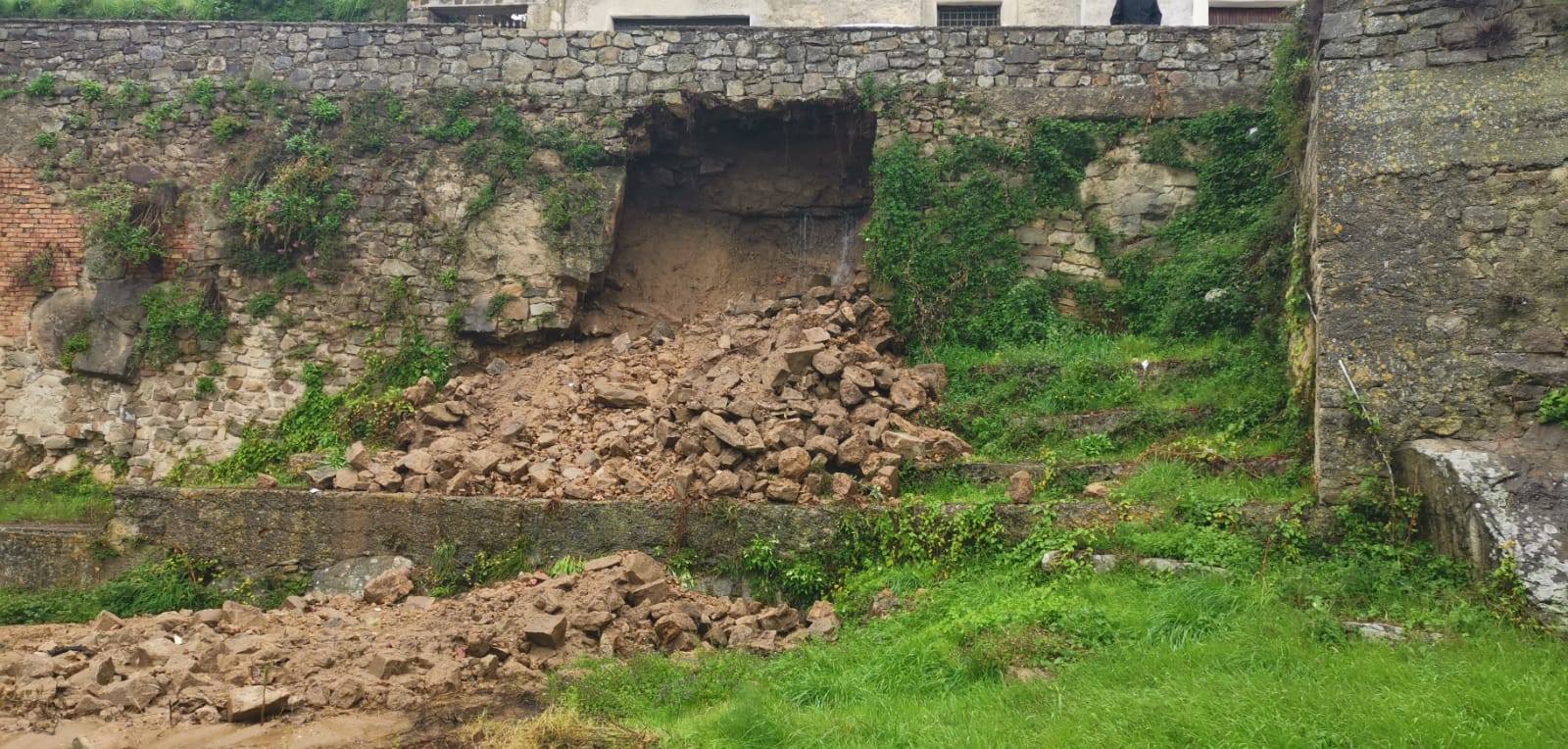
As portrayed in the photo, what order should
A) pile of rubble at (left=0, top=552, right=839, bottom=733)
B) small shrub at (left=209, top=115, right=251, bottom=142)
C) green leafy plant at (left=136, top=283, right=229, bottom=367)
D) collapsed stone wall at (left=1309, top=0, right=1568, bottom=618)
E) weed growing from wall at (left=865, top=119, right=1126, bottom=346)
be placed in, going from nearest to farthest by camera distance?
pile of rubble at (left=0, top=552, right=839, bottom=733), collapsed stone wall at (left=1309, top=0, right=1568, bottom=618), weed growing from wall at (left=865, top=119, right=1126, bottom=346), green leafy plant at (left=136, top=283, right=229, bottom=367), small shrub at (left=209, top=115, right=251, bottom=142)

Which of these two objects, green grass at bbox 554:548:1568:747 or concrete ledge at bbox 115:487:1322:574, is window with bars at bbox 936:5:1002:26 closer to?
concrete ledge at bbox 115:487:1322:574

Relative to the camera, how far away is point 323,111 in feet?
39.3

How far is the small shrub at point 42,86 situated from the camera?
12.1m

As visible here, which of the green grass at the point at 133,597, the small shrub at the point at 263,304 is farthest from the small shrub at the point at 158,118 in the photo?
the green grass at the point at 133,597

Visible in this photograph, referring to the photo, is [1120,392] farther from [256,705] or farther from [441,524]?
[256,705]

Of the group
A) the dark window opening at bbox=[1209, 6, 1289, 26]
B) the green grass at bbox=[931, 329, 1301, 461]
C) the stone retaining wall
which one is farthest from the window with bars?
the green grass at bbox=[931, 329, 1301, 461]

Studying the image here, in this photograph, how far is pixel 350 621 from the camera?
7.79m

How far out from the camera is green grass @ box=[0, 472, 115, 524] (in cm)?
1085

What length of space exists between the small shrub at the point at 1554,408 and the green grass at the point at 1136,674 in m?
1.08

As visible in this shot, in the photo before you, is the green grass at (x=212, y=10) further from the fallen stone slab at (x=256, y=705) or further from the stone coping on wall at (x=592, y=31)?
the fallen stone slab at (x=256, y=705)

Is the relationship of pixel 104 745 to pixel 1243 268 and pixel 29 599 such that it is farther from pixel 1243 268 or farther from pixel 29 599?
pixel 1243 268

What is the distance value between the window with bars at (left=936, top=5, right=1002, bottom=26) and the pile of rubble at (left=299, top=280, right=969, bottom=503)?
22.5 feet

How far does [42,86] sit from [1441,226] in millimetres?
12343

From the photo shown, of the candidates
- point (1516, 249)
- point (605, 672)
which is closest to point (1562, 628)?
point (1516, 249)
